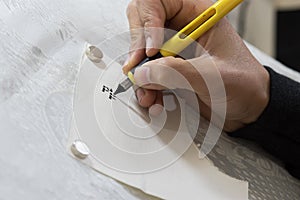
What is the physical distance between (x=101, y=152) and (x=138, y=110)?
0.08 meters

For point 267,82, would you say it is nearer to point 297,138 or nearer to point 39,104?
point 297,138

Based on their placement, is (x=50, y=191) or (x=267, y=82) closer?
(x=50, y=191)

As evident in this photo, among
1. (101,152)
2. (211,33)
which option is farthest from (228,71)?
(101,152)

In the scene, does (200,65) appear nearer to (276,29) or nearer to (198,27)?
(198,27)

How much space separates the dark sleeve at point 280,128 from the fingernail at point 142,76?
0.48ft

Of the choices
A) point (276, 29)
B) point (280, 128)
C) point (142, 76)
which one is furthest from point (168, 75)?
point (276, 29)

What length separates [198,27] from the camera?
21.3 inches

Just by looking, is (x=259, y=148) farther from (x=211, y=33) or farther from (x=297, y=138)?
(x=211, y=33)

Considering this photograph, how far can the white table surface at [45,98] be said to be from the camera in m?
0.42

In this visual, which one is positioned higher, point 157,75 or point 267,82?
point 157,75

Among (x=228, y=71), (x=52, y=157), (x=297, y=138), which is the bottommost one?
(x=297, y=138)

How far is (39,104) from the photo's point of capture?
1.53 ft

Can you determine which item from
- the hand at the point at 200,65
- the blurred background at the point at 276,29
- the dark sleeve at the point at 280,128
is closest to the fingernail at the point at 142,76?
the hand at the point at 200,65

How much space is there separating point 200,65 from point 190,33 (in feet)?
0.13
